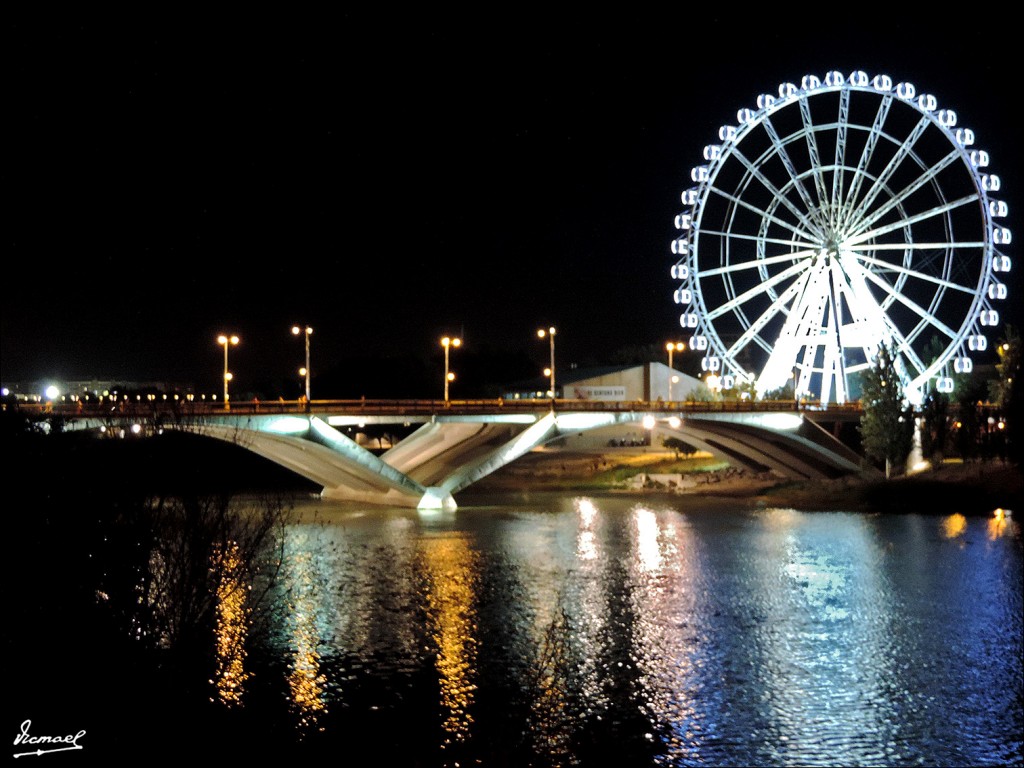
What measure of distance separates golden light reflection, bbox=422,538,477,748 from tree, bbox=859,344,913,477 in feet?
104

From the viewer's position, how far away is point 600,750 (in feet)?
71.9

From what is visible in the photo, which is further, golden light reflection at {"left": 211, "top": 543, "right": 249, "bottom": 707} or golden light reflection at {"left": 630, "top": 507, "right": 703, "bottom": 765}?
golden light reflection at {"left": 630, "top": 507, "right": 703, "bottom": 765}

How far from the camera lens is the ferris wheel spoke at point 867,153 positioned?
218ft

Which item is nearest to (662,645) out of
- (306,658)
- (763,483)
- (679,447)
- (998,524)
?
(306,658)

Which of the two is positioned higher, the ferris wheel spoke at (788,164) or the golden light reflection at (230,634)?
the ferris wheel spoke at (788,164)

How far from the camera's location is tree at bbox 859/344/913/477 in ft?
234

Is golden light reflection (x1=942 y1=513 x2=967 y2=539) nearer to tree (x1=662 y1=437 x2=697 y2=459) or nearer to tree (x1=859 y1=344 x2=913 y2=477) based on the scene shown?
tree (x1=859 y1=344 x2=913 y2=477)

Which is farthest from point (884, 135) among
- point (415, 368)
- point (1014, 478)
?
point (415, 368)

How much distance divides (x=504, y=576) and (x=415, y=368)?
90.3 metres

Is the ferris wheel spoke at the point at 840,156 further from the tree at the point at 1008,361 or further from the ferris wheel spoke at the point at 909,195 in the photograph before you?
the tree at the point at 1008,361

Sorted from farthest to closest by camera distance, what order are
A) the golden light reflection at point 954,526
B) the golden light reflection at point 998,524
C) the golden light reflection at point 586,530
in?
the golden light reflection at point 954,526, the golden light reflection at point 998,524, the golden light reflection at point 586,530

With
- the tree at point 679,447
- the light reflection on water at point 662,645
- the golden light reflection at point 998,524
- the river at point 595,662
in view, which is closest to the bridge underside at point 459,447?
the tree at point 679,447

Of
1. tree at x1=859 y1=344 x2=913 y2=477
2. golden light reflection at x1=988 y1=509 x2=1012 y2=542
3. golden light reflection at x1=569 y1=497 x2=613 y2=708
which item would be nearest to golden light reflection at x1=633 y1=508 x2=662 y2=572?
golden light reflection at x1=569 y1=497 x2=613 y2=708

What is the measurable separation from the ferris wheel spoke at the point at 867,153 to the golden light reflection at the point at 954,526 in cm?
1726
